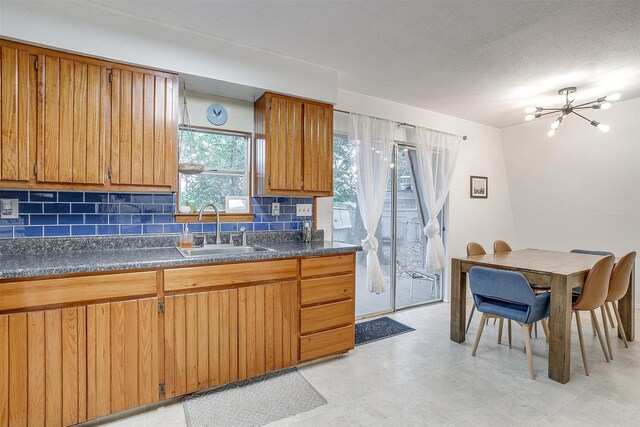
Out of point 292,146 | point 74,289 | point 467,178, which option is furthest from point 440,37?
point 74,289

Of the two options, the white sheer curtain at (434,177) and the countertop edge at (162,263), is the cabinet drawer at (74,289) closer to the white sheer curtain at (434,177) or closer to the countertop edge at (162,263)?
the countertop edge at (162,263)

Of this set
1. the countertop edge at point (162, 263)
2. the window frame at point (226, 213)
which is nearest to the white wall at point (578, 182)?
the countertop edge at point (162, 263)

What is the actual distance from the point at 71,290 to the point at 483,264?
118 inches

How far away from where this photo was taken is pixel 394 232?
3.88m

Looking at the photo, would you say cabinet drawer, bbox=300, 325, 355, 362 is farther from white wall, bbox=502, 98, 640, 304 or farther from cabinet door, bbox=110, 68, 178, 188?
white wall, bbox=502, 98, 640, 304

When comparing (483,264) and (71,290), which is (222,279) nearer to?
(71,290)

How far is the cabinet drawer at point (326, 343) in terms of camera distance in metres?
2.45

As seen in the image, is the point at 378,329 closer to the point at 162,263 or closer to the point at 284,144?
the point at 284,144

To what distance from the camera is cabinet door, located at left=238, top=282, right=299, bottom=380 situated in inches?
86.9

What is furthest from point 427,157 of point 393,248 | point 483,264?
point 483,264

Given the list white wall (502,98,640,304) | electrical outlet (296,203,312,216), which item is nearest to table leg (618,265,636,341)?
white wall (502,98,640,304)

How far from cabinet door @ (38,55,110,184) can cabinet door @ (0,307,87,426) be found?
32.8 inches

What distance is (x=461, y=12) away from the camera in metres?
2.05

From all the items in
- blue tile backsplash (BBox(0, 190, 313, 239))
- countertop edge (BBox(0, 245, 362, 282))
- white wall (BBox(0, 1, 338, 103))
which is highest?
white wall (BBox(0, 1, 338, 103))
